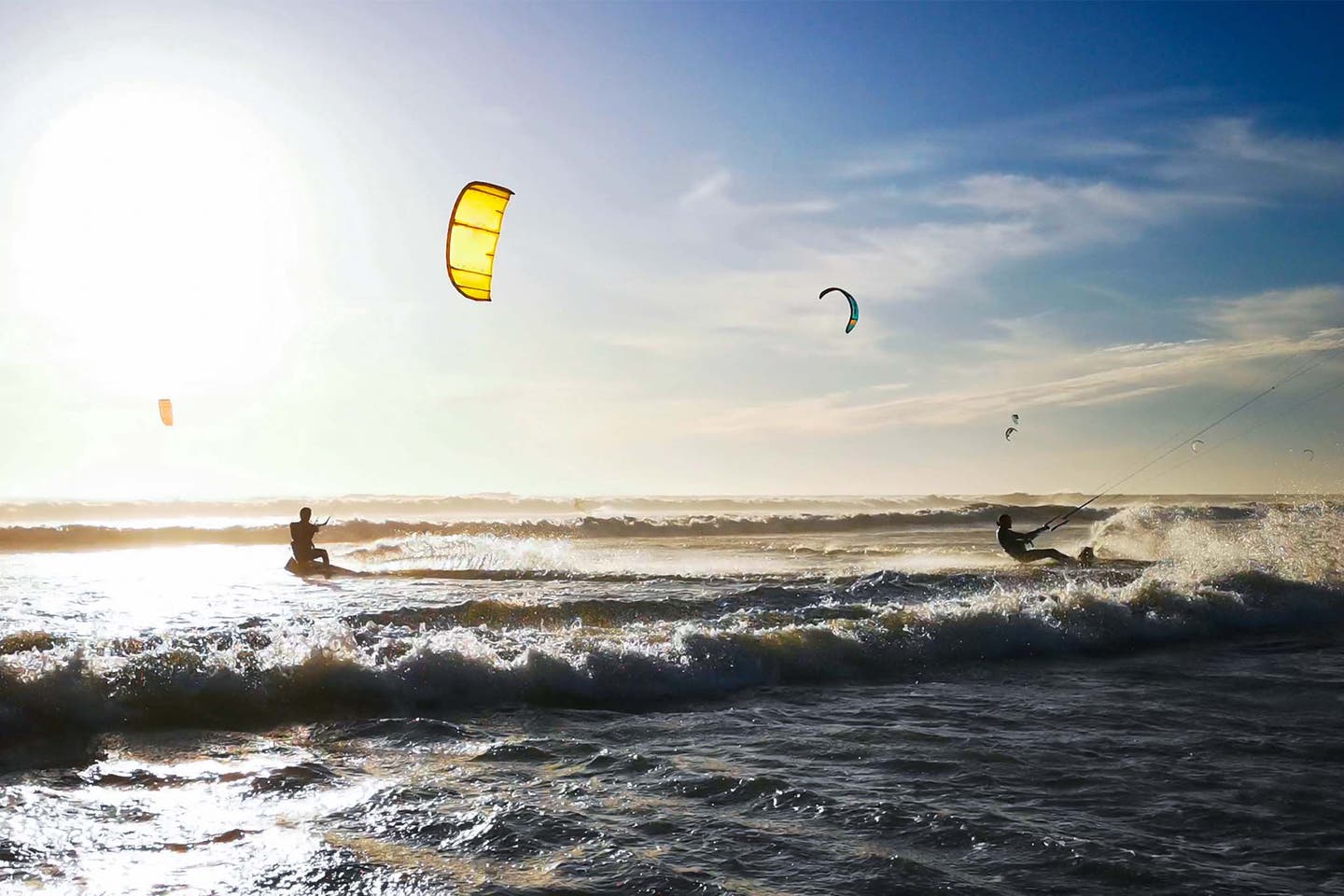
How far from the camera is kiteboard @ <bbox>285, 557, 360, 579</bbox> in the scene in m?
16.9

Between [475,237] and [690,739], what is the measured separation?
5381 mm

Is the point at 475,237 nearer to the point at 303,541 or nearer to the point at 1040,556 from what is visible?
the point at 303,541

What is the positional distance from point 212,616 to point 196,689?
16.1ft

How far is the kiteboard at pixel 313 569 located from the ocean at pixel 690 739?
310 cm

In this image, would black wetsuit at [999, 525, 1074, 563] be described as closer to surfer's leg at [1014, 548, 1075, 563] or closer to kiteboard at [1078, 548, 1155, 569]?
surfer's leg at [1014, 548, 1075, 563]

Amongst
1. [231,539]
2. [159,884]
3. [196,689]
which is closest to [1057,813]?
[159,884]

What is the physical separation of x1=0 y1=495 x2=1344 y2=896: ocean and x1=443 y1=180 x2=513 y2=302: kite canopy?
344 cm

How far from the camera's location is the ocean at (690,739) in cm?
396

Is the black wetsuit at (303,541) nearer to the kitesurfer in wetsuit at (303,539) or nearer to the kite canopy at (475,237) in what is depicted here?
the kitesurfer in wetsuit at (303,539)

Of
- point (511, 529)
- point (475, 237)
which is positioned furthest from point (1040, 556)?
point (511, 529)

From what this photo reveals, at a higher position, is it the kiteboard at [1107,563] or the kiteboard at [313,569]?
the kiteboard at [1107,563]

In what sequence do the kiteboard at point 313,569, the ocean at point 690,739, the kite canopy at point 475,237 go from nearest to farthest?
the ocean at point 690,739 → the kite canopy at point 475,237 → the kiteboard at point 313,569

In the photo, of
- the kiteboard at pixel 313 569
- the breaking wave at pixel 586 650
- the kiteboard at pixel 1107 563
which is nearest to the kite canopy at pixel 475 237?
the breaking wave at pixel 586 650

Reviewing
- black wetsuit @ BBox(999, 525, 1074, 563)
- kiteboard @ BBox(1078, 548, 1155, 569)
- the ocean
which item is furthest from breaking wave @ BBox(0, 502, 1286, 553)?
the ocean
